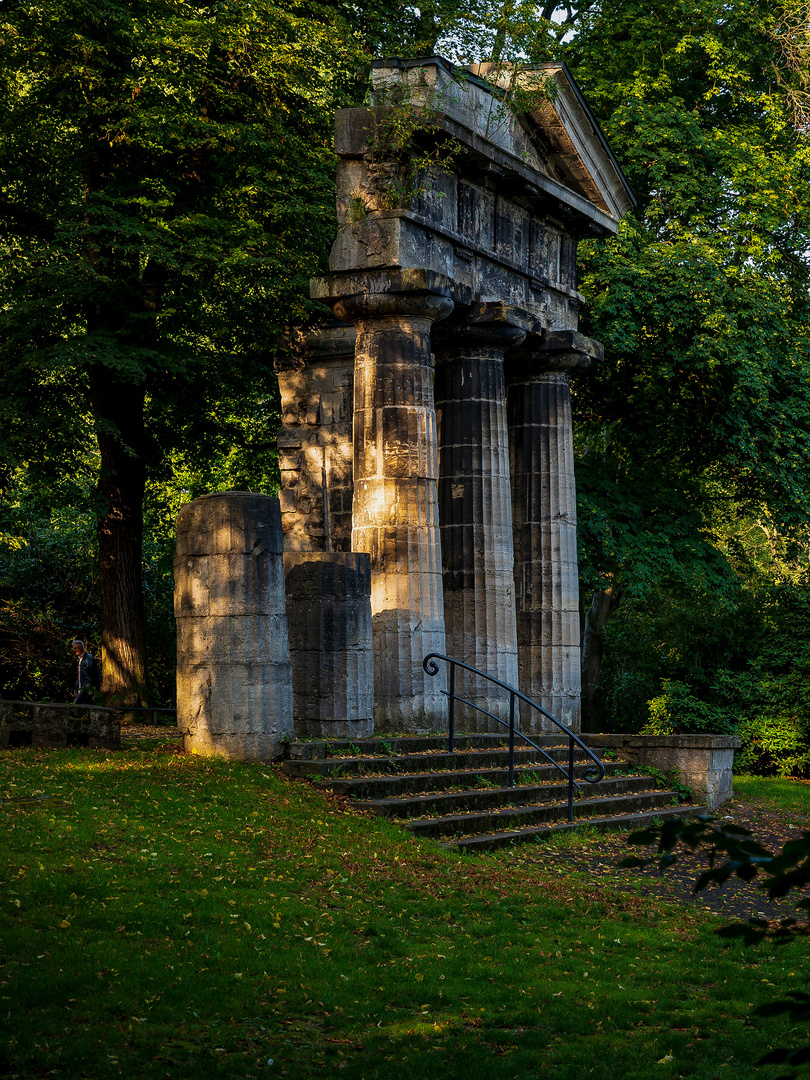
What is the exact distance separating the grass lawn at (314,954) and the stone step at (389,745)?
1225 millimetres

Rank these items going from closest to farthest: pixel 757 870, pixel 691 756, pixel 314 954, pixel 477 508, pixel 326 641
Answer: pixel 757 870
pixel 314 954
pixel 326 641
pixel 477 508
pixel 691 756

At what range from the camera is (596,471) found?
2406cm

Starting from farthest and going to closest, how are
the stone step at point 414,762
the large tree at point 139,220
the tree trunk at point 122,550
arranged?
the tree trunk at point 122,550 < the large tree at point 139,220 < the stone step at point 414,762

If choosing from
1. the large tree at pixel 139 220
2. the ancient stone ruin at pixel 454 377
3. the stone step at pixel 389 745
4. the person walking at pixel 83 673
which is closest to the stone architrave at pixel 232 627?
the stone step at pixel 389 745

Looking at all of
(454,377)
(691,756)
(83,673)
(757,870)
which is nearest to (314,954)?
(757,870)

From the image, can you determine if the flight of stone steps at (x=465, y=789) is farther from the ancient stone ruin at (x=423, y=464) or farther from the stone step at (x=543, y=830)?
the ancient stone ruin at (x=423, y=464)

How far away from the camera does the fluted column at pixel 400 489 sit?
15789 mm

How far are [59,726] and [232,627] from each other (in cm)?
240

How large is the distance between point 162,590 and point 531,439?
8964mm

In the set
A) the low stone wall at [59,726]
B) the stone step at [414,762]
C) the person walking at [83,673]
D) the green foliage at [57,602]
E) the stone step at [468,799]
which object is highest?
the green foliage at [57,602]

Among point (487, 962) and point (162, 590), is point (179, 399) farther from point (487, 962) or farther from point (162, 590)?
point (487, 962)

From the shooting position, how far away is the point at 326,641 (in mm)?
13750

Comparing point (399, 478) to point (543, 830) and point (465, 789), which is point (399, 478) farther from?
point (543, 830)

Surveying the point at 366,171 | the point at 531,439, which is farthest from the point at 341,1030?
the point at 531,439
